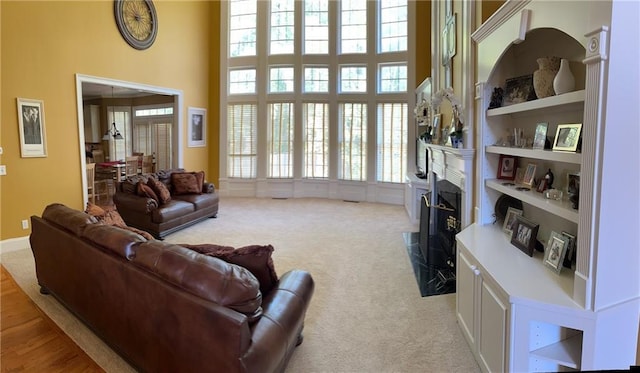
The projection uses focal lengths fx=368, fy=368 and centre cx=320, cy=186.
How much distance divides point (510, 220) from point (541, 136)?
0.74 m

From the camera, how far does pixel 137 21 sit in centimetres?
684

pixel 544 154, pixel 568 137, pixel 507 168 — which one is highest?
pixel 568 137

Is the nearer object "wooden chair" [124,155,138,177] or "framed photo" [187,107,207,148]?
"framed photo" [187,107,207,148]

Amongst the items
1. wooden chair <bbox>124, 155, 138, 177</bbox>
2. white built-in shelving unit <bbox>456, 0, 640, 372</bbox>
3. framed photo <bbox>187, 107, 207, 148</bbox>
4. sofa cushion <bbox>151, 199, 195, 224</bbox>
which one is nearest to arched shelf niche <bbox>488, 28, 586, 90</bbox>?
white built-in shelving unit <bbox>456, 0, 640, 372</bbox>

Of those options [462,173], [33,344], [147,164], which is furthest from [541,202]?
[147,164]

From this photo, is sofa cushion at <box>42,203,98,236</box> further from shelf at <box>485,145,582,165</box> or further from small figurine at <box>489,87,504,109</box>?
small figurine at <box>489,87,504,109</box>

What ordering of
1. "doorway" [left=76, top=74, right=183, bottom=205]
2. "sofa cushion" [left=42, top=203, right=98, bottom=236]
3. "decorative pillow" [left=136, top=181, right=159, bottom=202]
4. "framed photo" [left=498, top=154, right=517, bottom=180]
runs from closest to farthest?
"sofa cushion" [left=42, top=203, right=98, bottom=236] < "framed photo" [left=498, top=154, right=517, bottom=180] < "decorative pillow" [left=136, top=181, right=159, bottom=202] < "doorway" [left=76, top=74, right=183, bottom=205]

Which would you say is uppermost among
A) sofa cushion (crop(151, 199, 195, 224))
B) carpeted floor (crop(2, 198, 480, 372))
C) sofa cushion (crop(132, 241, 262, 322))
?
sofa cushion (crop(132, 241, 262, 322))

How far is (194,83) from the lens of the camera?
8.48 metres

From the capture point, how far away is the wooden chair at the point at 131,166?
898 cm

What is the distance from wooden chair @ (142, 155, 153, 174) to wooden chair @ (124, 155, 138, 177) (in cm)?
21

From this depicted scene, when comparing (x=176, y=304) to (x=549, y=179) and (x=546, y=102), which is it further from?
(x=549, y=179)

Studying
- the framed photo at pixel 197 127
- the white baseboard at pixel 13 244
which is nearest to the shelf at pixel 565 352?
the white baseboard at pixel 13 244

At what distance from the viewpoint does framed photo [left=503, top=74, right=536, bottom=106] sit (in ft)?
9.49
